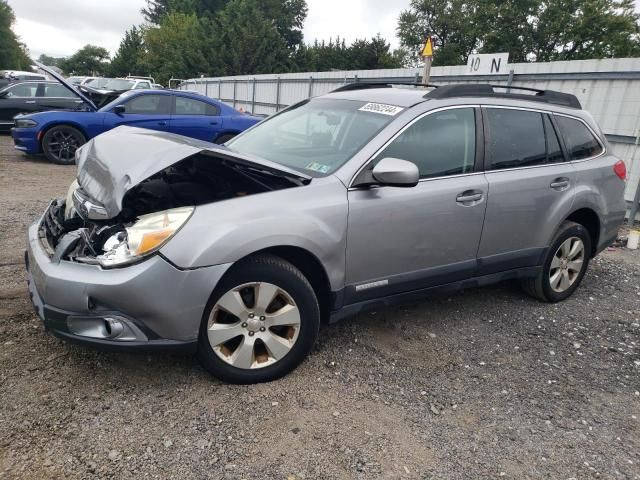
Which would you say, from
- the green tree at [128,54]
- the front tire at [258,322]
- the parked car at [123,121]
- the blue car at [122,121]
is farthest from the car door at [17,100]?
the green tree at [128,54]

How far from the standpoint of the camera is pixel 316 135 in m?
3.68

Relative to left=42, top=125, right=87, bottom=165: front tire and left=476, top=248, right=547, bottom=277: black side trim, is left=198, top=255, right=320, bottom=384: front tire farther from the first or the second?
left=42, top=125, right=87, bottom=165: front tire

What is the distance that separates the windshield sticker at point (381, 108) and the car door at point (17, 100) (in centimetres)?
1198

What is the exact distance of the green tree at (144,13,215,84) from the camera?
39906 millimetres

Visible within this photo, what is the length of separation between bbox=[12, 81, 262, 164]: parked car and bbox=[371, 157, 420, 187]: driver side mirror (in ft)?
25.4

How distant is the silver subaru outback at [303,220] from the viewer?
2.50 meters

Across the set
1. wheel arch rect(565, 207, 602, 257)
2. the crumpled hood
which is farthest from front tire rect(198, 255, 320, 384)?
wheel arch rect(565, 207, 602, 257)

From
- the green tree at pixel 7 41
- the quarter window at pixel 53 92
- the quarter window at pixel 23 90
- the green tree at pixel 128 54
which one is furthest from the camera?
the green tree at pixel 128 54

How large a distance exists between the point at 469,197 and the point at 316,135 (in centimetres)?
116

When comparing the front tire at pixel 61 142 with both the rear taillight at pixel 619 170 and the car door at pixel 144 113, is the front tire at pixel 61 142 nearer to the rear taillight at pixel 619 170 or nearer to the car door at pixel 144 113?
the car door at pixel 144 113

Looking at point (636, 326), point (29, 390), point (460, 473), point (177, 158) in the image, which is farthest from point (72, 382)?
point (636, 326)

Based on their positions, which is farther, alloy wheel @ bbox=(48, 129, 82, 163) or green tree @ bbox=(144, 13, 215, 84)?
green tree @ bbox=(144, 13, 215, 84)

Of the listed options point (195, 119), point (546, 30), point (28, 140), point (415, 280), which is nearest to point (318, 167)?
point (415, 280)

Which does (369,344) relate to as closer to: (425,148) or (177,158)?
(425,148)
